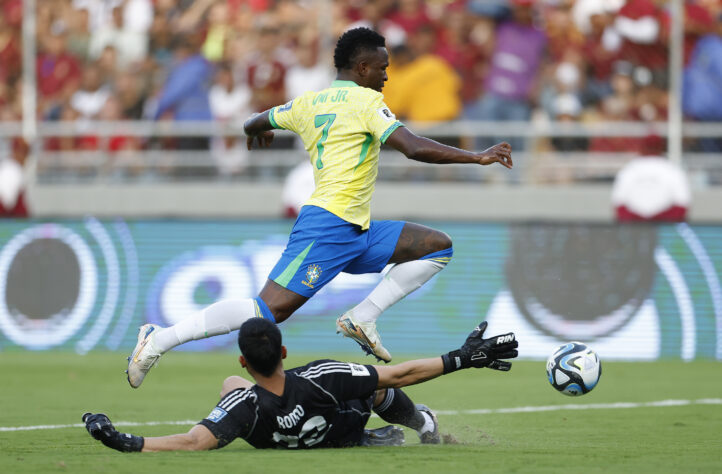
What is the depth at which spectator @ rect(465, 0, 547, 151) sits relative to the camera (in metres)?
14.9

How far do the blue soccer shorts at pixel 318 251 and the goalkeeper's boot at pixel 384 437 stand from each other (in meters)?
0.95

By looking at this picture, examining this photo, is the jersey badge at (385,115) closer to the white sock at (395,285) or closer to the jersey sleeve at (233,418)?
the white sock at (395,285)

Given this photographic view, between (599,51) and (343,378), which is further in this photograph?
(599,51)

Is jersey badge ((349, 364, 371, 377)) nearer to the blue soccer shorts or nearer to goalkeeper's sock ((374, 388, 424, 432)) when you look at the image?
goalkeeper's sock ((374, 388, 424, 432))

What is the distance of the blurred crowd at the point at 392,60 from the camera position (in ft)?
48.0

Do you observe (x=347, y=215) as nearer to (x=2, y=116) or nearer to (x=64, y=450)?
(x=64, y=450)

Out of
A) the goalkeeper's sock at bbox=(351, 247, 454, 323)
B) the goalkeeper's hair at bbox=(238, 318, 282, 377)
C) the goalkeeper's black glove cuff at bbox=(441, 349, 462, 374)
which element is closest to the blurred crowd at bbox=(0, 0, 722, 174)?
the goalkeeper's sock at bbox=(351, 247, 454, 323)

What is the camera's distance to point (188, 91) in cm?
1596

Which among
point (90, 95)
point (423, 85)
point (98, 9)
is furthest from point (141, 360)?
point (98, 9)

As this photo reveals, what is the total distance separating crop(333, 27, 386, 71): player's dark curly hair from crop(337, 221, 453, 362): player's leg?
1.13 m

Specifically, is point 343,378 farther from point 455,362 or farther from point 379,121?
point 379,121

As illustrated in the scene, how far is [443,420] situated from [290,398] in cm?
253

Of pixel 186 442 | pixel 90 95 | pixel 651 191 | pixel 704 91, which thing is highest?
pixel 90 95

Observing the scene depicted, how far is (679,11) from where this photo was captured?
14.5 meters
